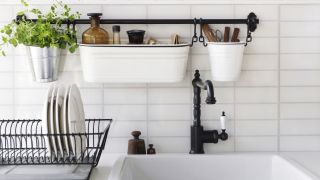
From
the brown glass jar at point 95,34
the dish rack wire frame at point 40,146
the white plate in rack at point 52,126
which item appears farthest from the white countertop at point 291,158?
the brown glass jar at point 95,34

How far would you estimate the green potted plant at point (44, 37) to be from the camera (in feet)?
5.20

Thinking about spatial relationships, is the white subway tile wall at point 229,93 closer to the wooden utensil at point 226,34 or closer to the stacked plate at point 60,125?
the wooden utensil at point 226,34

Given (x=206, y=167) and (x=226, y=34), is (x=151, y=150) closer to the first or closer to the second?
(x=206, y=167)

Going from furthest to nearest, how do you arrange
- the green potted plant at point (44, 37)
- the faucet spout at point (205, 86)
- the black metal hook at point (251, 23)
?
the black metal hook at point (251, 23), the green potted plant at point (44, 37), the faucet spout at point (205, 86)

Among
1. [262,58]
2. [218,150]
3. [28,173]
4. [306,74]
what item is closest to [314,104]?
[306,74]

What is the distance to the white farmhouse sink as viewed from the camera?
161 centimetres

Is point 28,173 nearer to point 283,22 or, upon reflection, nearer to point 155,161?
point 155,161

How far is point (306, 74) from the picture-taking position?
1.73m

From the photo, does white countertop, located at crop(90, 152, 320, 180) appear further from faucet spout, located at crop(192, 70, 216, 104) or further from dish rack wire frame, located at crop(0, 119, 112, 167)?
faucet spout, located at crop(192, 70, 216, 104)

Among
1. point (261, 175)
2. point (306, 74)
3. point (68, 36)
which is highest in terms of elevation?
point (68, 36)

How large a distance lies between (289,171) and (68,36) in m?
0.85

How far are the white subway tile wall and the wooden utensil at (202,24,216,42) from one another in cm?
5

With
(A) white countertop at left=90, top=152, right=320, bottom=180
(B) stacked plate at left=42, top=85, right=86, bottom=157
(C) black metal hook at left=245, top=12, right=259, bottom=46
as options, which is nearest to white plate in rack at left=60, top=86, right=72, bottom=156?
(B) stacked plate at left=42, top=85, right=86, bottom=157

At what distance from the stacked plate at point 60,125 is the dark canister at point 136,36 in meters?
0.27
